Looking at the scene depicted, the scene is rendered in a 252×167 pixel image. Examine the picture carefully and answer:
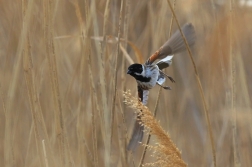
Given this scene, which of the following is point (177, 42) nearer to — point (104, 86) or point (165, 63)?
point (165, 63)

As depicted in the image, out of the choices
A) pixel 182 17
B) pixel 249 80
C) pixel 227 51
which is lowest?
pixel 249 80

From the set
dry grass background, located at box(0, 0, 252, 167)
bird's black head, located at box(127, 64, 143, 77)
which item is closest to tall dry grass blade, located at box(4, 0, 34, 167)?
dry grass background, located at box(0, 0, 252, 167)

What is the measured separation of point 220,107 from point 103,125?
70 cm

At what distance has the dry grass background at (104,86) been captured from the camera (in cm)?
101

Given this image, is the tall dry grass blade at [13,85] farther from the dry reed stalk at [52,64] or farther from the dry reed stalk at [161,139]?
the dry reed stalk at [161,139]

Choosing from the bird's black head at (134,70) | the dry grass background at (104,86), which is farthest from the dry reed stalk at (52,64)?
the bird's black head at (134,70)

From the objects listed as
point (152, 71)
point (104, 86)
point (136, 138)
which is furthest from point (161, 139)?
point (104, 86)

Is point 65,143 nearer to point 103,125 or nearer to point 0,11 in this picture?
point 103,125

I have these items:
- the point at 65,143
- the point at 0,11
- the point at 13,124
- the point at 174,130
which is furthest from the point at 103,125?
the point at 0,11

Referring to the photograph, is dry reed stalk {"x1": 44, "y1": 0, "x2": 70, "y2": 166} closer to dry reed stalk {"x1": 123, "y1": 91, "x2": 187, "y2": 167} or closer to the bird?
the bird

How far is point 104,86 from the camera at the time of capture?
3.31 ft

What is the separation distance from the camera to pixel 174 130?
143 cm

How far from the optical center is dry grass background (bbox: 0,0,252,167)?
1.01 meters

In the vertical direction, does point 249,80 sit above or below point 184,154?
above
